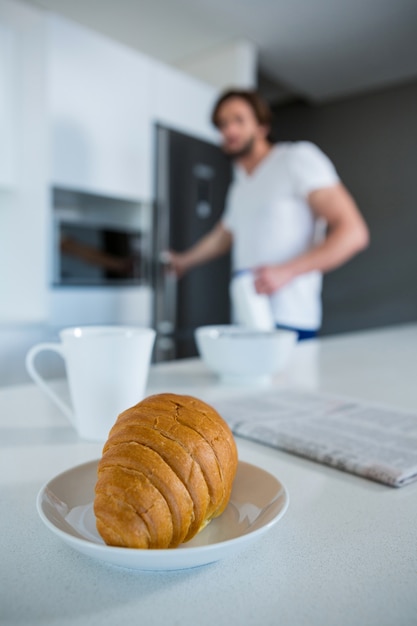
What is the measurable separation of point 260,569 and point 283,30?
130 inches

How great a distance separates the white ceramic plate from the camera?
0.29 meters

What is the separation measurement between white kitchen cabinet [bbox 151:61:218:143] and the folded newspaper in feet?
7.59

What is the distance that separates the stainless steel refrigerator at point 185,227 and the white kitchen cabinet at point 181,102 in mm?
95

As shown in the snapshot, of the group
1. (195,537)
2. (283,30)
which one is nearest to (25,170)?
(283,30)

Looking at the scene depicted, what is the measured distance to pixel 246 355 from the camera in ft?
2.84

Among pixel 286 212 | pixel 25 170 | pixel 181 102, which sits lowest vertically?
pixel 286 212

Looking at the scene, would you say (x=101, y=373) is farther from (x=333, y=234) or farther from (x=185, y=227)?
(x=185, y=227)

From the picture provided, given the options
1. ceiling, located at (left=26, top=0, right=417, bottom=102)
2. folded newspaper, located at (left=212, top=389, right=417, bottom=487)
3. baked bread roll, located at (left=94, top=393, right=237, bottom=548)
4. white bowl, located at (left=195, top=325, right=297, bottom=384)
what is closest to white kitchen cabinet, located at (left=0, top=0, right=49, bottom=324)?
ceiling, located at (left=26, top=0, right=417, bottom=102)

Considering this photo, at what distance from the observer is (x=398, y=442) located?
0.57 metres

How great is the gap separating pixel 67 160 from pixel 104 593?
7.52 feet

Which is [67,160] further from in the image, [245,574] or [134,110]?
[245,574]

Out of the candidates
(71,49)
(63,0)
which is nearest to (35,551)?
(71,49)

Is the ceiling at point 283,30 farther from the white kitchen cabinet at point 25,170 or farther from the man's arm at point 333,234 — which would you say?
the man's arm at point 333,234

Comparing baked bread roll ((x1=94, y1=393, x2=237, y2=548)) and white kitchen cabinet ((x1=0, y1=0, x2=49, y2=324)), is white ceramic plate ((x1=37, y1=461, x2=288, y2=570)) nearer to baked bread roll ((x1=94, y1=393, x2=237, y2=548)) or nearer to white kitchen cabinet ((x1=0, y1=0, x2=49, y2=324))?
baked bread roll ((x1=94, y1=393, x2=237, y2=548))
